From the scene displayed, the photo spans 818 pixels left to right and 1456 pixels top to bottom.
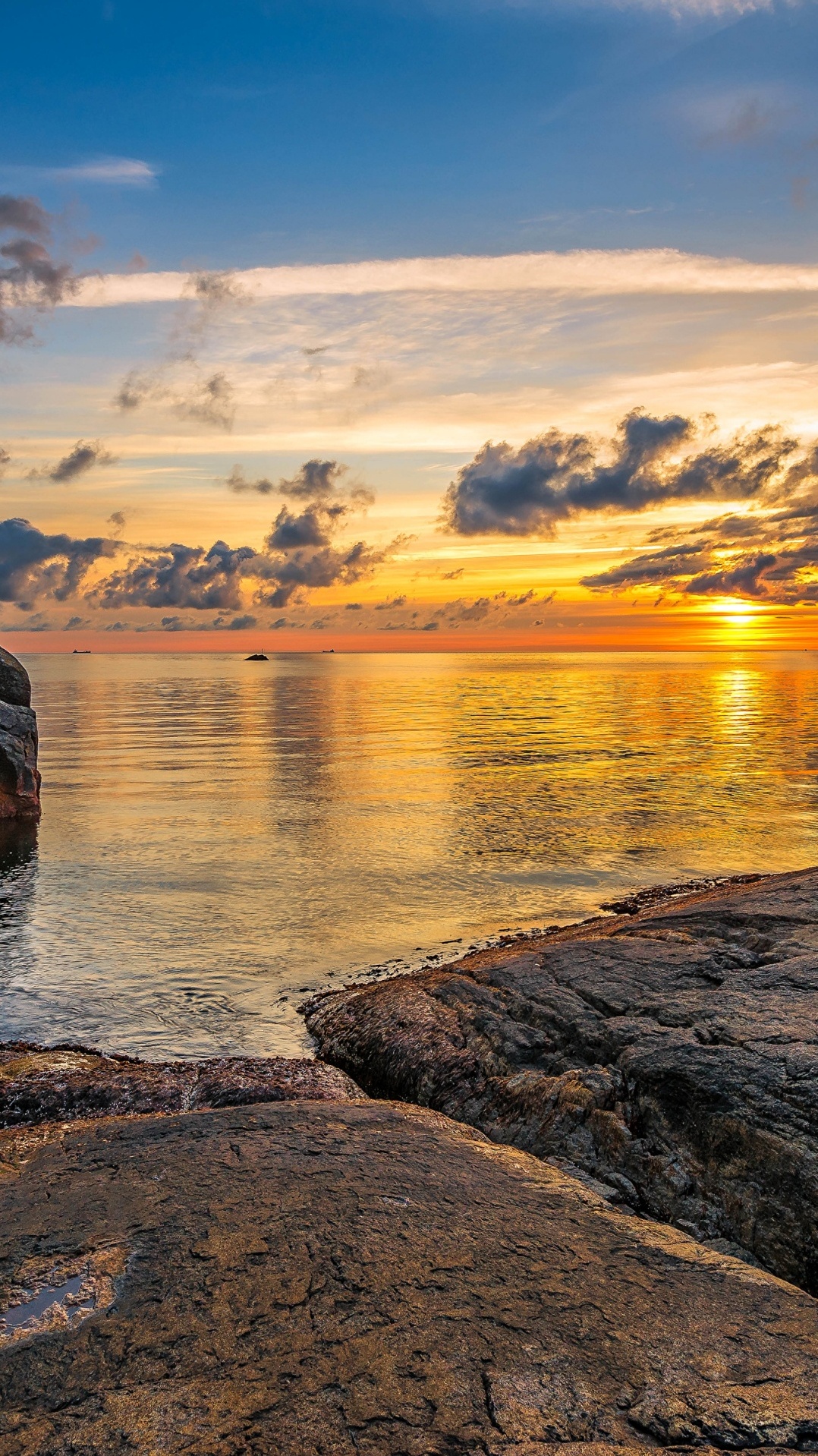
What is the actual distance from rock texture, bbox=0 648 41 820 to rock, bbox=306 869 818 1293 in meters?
16.0

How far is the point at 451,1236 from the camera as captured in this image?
514 cm

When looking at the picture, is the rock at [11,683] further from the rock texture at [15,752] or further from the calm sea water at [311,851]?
the calm sea water at [311,851]

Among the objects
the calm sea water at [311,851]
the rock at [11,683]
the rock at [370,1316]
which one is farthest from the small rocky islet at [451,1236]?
the rock at [11,683]

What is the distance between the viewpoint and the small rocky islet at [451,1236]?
381 cm

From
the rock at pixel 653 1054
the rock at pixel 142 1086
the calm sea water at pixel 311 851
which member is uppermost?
the rock at pixel 653 1054

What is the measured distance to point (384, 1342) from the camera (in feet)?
13.7

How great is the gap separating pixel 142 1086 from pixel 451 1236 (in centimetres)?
444

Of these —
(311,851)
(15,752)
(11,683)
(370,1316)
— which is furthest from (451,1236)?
(11,683)

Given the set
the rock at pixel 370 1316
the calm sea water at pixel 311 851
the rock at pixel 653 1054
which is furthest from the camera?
the calm sea water at pixel 311 851

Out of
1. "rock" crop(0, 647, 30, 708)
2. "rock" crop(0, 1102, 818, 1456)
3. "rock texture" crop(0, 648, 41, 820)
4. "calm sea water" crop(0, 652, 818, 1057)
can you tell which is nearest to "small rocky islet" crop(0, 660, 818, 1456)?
"rock" crop(0, 1102, 818, 1456)

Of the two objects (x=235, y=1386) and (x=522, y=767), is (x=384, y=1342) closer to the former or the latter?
(x=235, y=1386)

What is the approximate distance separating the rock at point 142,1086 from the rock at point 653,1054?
88 centimetres

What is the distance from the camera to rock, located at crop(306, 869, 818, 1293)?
6262 millimetres

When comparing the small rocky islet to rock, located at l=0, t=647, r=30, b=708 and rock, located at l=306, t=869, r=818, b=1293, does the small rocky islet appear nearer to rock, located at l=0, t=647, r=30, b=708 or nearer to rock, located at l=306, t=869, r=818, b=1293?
rock, located at l=306, t=869, r=818, b=1293
